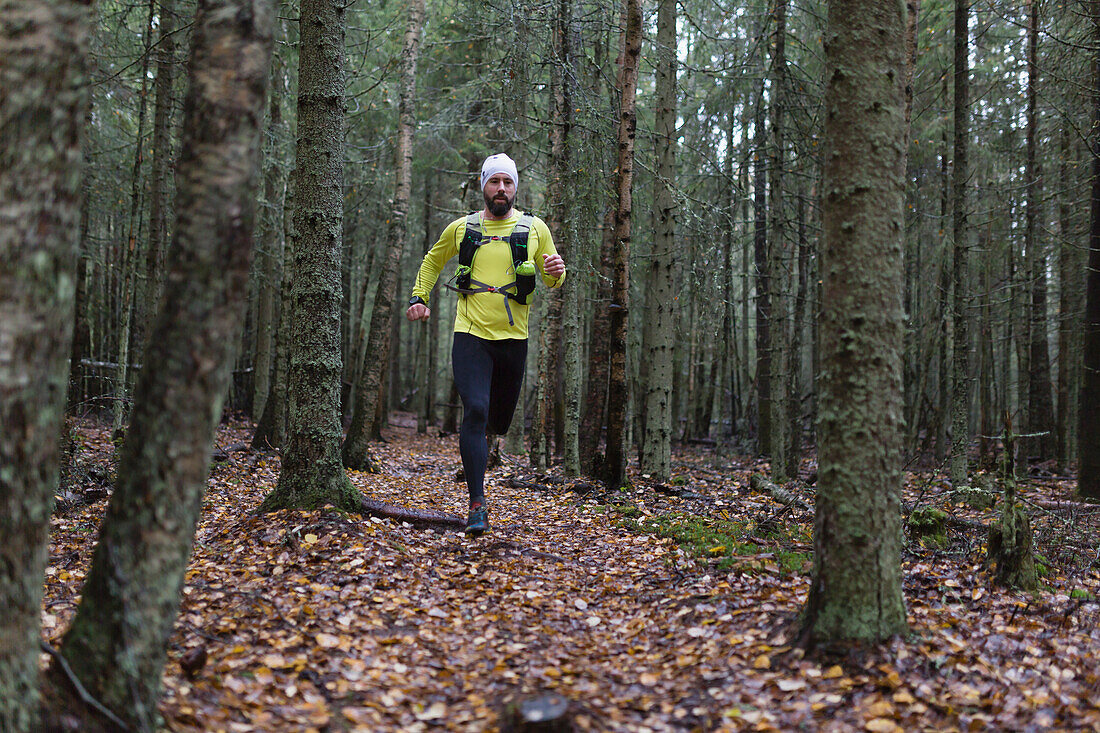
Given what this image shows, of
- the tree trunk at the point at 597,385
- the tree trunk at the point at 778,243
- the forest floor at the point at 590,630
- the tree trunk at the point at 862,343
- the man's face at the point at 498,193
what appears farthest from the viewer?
the tree trunk at the point at 778,243

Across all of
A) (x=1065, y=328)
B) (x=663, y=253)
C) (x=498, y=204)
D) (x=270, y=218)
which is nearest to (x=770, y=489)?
(x=663, y=253)

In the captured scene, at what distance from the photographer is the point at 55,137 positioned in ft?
6.09

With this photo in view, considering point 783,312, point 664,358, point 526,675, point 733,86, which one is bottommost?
point 526,675

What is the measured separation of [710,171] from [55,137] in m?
12.5

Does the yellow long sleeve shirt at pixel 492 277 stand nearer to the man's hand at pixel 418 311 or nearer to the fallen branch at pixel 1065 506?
the man's hand at pixel 418 311

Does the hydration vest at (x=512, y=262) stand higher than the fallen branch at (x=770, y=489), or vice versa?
the hydration vest at (x=512, y=262)

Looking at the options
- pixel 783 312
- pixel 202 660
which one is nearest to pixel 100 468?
pixel 202 660

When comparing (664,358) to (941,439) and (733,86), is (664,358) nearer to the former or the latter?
(733,86)

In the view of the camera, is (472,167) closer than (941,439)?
No

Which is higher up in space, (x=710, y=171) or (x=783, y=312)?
(x=710, y=171)

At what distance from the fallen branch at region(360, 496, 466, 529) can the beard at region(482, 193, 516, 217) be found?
2.35 metres

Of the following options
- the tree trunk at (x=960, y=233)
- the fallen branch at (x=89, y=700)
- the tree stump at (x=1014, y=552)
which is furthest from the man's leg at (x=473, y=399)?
the tree trunk at (x=960, y=233)

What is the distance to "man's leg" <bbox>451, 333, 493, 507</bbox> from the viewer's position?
4.91 m

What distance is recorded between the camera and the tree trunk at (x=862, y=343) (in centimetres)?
286
